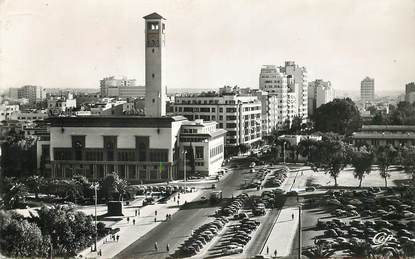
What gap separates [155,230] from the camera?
129 feet

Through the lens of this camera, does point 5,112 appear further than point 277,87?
No

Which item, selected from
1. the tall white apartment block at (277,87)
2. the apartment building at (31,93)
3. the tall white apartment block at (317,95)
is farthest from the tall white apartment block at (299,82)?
the apartment building at (31,93)

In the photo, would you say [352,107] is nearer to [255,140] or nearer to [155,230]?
[255,140]

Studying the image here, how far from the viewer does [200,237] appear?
35.5 meters

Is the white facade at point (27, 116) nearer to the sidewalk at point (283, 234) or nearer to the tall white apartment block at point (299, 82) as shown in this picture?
the tall white apartment block at point (299, 82)

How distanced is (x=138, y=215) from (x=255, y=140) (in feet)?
157

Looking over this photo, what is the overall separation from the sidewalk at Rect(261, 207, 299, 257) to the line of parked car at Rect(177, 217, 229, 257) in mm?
3526

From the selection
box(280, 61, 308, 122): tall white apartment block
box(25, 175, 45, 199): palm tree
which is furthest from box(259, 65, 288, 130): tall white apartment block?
box(25, 175, 45, 199): palm tree

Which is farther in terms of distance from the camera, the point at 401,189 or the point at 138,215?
the point at 401,189

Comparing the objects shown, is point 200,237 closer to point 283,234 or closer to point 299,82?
point 283,234

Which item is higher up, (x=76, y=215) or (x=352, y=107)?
(x=352, y=107)

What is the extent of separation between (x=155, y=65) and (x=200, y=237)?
102 feet

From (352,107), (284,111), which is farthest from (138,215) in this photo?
(284,111)

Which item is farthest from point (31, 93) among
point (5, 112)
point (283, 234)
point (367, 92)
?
point (283, 234)
